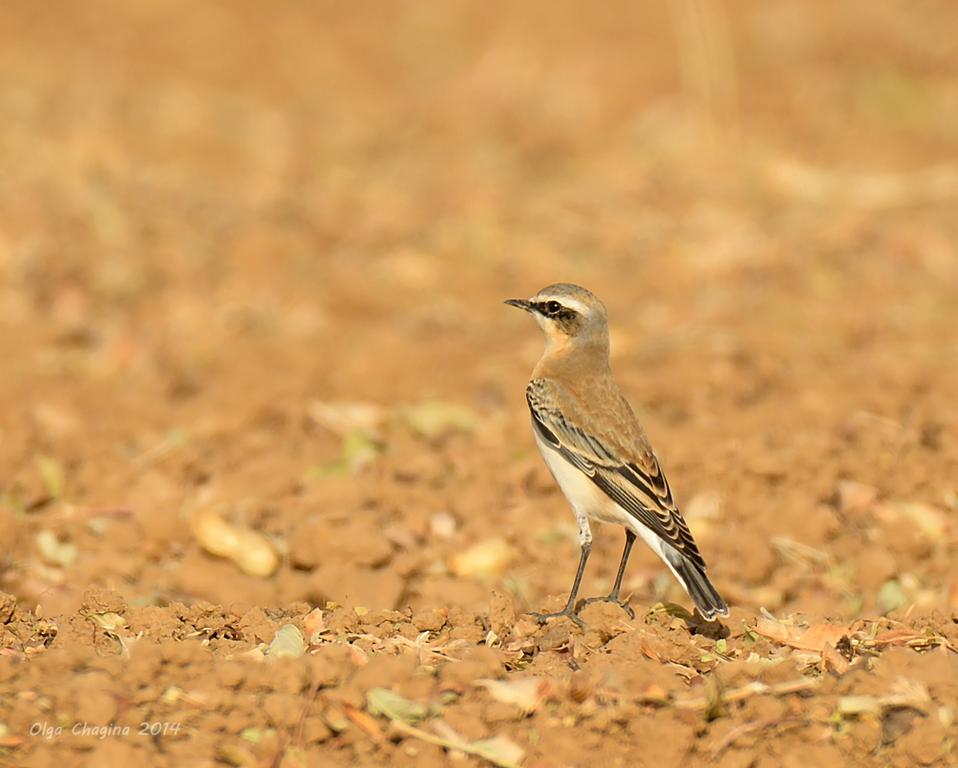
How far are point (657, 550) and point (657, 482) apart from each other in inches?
14.8

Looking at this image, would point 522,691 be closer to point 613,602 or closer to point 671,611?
point 613,602

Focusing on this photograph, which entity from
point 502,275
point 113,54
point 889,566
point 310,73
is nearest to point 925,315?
point 502,275

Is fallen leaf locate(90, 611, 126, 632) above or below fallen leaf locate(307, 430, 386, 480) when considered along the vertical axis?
below

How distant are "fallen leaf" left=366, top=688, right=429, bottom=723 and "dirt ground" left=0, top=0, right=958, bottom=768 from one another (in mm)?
11

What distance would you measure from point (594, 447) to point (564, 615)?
1058mm

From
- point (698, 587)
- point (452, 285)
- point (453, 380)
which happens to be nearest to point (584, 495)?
point (698, 587)

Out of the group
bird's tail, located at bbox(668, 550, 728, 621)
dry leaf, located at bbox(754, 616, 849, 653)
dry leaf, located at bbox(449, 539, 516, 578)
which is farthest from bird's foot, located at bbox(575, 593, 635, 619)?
dry leaf, located at bbox(449, 539, 516, 578)

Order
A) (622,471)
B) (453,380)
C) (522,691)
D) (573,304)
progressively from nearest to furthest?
(522,691)
(622,471)
(573,304)
(453,380)

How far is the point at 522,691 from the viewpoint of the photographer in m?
5.15

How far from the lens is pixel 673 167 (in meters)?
16.9

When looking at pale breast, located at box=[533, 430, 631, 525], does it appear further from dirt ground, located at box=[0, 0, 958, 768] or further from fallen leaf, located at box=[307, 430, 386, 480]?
fallen leaf, located at box=[307, 430, 386, 480]

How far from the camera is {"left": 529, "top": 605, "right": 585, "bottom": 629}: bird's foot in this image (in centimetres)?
600

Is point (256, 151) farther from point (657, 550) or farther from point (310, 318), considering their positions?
point (657, 550)

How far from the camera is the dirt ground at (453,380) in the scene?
5.15m
